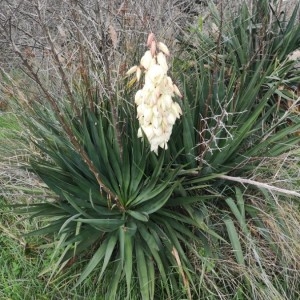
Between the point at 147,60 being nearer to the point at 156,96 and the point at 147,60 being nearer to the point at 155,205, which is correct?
the point at 156,96

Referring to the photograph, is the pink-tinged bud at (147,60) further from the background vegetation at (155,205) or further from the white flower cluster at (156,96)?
the background vegetation at (155,205)

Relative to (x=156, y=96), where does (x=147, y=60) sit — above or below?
above

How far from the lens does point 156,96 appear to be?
216 cm

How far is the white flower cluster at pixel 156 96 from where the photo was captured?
2104 mm

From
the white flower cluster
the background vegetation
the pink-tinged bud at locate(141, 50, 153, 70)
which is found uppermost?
the pink-tinged bud at locate(141, 50, 153, 70)

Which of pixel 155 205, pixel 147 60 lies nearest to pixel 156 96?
pixel 147 60

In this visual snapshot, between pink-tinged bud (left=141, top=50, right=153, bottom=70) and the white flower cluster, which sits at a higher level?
pink-tinged bud (left=141, top=50, right=153, bottom=70)

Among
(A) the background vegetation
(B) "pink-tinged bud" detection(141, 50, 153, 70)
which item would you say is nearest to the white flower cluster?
(B) "pink-tinged bud" detection(141, 50, 153, 70)

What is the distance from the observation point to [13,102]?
4.23 meters

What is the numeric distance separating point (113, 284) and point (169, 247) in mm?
392

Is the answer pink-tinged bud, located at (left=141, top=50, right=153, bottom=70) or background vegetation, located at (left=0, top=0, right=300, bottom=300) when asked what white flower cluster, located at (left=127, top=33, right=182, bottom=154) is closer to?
pink-tinged bud, located at (left=141, top=50, right=153, bottom=70)

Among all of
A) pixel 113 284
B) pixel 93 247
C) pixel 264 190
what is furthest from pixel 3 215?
pixel 264 190

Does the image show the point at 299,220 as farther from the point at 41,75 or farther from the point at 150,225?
the point at 41,75

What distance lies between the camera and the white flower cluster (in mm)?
2104
